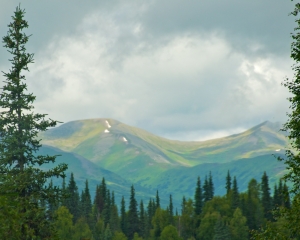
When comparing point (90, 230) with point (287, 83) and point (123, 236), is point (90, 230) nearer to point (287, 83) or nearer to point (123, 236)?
point (123, 236)

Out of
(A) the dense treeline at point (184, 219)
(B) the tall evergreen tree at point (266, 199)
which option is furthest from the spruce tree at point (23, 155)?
(B) the tall evergreen tree at point (266, 199)

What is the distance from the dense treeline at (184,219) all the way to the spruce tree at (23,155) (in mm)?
121911

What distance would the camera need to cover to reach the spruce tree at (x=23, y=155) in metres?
37.4

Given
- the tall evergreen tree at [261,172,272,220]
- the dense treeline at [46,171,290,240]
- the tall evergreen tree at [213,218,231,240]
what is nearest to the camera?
the tall evergreen tree at [213,218,231,240]

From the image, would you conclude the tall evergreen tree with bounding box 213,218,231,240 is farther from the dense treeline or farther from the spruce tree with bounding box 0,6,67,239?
the spruce tree with bounding box 0,6,67,239

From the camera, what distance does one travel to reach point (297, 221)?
97.1ft

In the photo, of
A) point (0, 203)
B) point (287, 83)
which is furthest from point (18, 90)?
point (287, 83)

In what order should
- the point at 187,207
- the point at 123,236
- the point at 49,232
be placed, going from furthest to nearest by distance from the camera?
the point at 187,207 → the point at 123,236 → the point at 49,232

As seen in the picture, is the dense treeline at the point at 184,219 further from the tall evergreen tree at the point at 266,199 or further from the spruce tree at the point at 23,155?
the spruce tree at the point at 23,155

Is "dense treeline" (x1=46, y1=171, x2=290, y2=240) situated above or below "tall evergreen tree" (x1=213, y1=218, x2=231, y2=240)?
above

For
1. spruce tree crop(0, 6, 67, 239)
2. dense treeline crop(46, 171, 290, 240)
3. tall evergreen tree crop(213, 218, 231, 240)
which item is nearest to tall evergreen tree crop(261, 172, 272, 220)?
dense treeline crop(46, 171, 290, 240)

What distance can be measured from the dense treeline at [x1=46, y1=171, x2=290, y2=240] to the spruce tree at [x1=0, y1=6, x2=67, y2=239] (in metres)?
122

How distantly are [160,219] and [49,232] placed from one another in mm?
149484

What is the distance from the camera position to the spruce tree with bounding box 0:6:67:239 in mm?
37375
